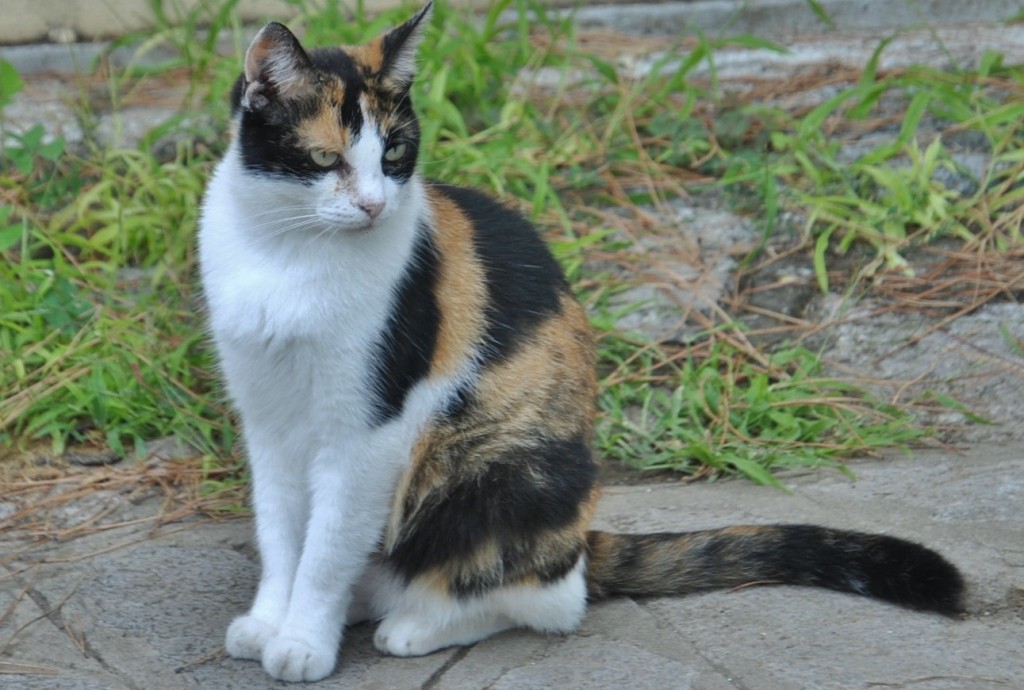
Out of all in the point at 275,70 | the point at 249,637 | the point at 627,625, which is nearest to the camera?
the point at 275,70

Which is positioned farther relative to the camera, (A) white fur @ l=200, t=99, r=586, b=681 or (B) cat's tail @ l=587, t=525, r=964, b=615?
(B) cat's tail @ l=587, t=525, r=964, b=615

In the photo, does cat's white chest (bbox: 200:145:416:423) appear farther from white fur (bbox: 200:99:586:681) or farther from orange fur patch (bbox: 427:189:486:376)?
orange fur patch (bbox: 427:189:486:376)

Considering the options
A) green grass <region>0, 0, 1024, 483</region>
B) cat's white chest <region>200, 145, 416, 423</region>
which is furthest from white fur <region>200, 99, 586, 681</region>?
green grass <region>0, 0, 1024, 483</region>

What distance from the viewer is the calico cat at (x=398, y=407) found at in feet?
7.68

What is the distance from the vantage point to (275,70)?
89.8 inches

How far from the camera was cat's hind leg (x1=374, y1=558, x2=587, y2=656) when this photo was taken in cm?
257

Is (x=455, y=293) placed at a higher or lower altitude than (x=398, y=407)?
higher

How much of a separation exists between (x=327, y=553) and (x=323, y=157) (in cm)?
84

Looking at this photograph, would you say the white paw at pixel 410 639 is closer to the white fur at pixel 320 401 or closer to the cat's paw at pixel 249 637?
the white fur at pixel 320 401

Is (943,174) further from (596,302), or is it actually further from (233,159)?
(233,159)

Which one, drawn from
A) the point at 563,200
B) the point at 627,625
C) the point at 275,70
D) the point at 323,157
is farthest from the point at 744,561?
the point at 563,200

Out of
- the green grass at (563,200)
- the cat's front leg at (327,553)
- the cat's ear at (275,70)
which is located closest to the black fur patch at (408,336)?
the cat's front leg at (327,553)

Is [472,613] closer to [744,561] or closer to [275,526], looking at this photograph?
[275,526]

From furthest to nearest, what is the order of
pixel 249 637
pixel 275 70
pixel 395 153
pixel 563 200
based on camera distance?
pixel 563 200
pixel 249 637
pixel 395 153
pixel 275 70
